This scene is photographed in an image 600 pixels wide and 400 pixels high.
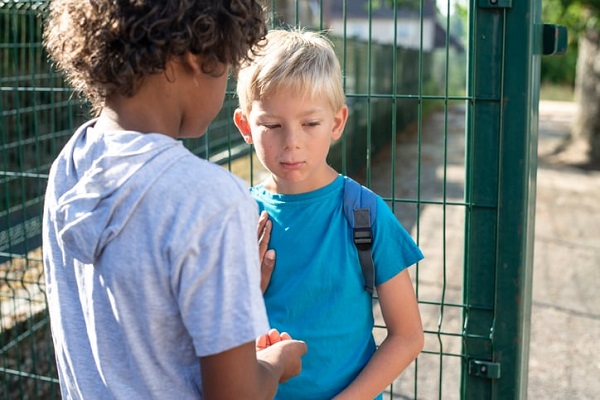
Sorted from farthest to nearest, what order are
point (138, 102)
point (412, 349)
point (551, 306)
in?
point (551, 306), point (412, 349), point (138, 102)

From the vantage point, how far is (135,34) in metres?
1.34

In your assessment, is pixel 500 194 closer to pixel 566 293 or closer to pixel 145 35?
pixel 145 35

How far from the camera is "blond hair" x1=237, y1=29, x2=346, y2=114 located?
1893 millimetres

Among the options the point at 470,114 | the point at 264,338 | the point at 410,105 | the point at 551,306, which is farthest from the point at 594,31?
the point at 264,338

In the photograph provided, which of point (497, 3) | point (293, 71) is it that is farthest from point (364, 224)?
point (497, 3)

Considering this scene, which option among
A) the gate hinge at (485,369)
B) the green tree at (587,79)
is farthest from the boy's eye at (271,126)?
the green tree at (587,79)

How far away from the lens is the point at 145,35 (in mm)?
1339

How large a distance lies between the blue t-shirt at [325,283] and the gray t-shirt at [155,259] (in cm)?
56

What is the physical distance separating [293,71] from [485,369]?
1.23 metres

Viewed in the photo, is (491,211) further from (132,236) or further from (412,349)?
(132,236)

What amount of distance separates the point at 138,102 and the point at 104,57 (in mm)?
→ 97

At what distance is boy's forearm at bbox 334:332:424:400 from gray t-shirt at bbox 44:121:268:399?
62 centimetres

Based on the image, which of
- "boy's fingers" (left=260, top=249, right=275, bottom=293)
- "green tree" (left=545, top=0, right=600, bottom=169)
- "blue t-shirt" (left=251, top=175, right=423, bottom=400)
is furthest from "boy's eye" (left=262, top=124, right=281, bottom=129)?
"green tree" (left=545, top=0, right=600, bottom=169)

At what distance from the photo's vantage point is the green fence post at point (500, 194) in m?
2.36
